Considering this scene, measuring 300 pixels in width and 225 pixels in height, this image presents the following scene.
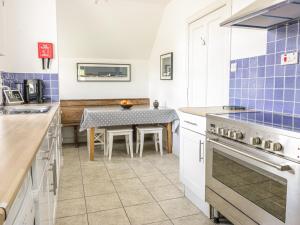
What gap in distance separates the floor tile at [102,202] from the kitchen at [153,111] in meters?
0.01

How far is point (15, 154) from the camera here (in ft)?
3.17

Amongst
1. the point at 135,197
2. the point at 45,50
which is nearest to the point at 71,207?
the point at 135,197

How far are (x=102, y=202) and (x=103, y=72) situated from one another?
10.6 ft

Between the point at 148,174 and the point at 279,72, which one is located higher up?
the point at 279,72

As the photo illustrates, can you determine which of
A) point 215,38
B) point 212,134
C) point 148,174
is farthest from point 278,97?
point 148,174

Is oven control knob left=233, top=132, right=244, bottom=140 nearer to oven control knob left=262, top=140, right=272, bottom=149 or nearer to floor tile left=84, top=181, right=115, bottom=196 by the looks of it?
oven control knob left=262, top=140, right=272, bottom=149

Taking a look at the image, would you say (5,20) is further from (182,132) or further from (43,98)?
(182,132)

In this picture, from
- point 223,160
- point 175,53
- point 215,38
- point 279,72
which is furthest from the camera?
point 175,53

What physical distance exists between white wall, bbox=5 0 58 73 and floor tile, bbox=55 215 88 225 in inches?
80.4

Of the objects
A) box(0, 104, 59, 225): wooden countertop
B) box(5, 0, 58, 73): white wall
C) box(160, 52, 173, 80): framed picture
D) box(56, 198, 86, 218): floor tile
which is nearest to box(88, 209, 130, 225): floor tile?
box(56, 198, 86, 218): floor tile

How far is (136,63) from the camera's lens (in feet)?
17.9

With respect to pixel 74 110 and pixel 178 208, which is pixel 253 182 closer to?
pixel 178 208

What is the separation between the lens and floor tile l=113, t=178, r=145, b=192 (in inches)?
114

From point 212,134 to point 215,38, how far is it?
1454 mm
